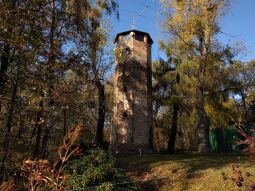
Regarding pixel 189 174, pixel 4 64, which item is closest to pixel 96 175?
pixel 4 64

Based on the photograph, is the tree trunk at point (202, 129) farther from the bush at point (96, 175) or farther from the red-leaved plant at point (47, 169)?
the red-leaved plant at point (47, 169)

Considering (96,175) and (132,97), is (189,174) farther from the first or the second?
(132,97)

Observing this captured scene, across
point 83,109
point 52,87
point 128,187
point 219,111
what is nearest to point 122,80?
point 219,111

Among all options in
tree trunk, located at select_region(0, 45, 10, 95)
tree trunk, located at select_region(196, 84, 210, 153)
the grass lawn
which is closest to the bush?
the grass lawn

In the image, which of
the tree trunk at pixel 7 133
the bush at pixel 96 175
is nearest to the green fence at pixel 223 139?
the bush at pixel 96 175

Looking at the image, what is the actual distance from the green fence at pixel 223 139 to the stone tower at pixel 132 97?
5.84 m

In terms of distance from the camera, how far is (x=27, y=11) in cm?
1070

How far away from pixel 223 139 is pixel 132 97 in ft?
27.8

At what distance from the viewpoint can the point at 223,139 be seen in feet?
96.9

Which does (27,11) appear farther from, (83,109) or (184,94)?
(184,94)

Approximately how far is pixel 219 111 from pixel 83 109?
16022mm

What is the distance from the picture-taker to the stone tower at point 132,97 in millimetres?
28719

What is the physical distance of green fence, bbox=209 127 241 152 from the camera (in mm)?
28316

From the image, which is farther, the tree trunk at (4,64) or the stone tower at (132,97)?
the stone tower at (132,97)
